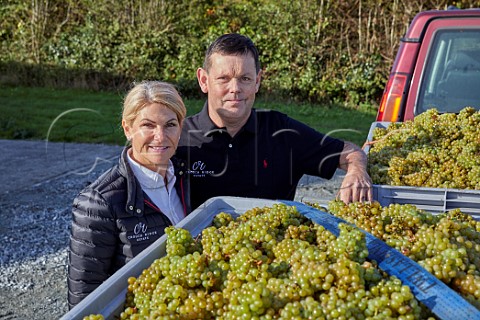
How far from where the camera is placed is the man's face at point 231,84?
3.04 m

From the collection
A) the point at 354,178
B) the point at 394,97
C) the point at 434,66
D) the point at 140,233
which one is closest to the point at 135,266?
the point at 140,233

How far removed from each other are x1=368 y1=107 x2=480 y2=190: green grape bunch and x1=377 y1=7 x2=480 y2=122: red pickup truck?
65cm

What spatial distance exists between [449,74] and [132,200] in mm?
2856

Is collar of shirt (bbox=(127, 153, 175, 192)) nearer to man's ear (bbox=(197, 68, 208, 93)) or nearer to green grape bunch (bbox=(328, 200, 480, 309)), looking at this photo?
man's ear (bbox=(197, 68, 208, 93))

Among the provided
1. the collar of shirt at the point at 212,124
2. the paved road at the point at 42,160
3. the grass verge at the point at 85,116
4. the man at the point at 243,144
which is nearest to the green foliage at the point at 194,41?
the grass verge at the point at 85,116

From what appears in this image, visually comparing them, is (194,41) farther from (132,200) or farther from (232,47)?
(132,200)

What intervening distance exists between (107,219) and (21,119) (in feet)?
32.4

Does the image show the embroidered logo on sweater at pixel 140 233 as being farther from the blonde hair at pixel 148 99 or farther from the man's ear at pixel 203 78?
the man's ear at pixel 203 78

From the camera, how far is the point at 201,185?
10.5 ft

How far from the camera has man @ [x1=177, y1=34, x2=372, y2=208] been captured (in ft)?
10.1

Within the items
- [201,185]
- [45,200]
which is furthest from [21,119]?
[201,185]

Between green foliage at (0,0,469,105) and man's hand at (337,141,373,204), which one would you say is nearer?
man's hand at (337,141,373,204)

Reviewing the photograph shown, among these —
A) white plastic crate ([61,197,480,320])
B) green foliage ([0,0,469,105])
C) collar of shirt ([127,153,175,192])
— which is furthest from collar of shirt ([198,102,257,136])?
green foliage ([0,0,469,105])

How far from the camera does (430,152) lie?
3309 millimetres
